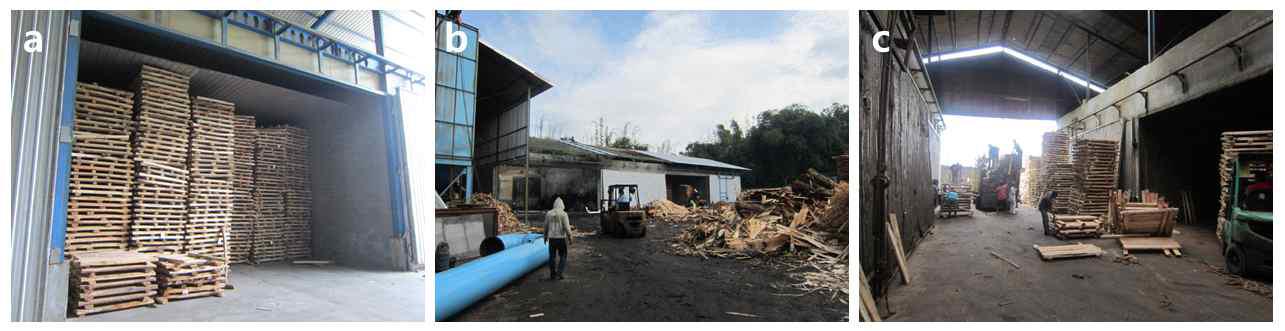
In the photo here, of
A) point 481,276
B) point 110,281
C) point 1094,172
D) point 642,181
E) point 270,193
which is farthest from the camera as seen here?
point 270,193

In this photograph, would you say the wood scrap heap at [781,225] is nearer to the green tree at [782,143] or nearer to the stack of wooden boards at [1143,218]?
the green tree at [782,143]

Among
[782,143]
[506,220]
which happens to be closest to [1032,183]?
[782,143]

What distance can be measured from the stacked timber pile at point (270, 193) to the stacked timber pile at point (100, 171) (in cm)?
202

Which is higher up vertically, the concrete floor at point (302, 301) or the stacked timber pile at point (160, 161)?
the stacked timber pile at point (160, 161)

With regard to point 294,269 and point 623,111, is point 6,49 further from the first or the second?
point 623,111

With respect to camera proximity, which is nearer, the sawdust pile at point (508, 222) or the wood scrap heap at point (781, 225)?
the sawdust pile at point (508, 222)

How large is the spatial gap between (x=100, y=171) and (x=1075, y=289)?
9233mm

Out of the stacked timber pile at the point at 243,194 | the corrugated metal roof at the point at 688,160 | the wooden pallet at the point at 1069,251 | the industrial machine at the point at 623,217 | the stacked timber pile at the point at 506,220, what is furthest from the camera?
the stacked timber pile at the point at 243,194

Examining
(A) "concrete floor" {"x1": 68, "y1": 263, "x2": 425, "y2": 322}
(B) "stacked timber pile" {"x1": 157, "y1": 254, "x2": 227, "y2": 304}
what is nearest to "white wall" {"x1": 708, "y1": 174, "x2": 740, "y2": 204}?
(A) "concrete floor" {"x1": 68, "y1": 263, "x2": 425, "y2": 322}

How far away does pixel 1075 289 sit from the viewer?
4074 millimetres

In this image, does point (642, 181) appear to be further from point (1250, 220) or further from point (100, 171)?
point (100, 171)

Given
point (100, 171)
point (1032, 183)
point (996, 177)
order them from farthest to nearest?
point (996, 177)
point (1032, 183)
point (100, 171)

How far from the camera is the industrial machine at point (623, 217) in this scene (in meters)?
6.99

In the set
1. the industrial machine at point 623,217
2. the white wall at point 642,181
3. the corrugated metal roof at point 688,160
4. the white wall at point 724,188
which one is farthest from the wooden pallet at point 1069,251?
the industrial machine at point 623,217
